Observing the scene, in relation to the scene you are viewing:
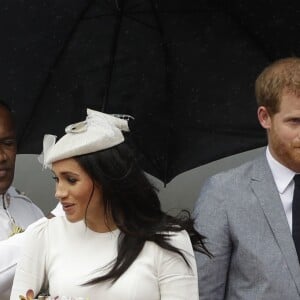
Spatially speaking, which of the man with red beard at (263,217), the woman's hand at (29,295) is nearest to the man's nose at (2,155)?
the man with red beard at (263,217)

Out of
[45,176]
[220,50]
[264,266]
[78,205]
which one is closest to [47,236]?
[78,205]

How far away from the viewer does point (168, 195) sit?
5473 mm

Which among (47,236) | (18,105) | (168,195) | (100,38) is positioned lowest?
(168,195)

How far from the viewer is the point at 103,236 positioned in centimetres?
290

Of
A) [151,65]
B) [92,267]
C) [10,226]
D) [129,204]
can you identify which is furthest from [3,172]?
[92,267]

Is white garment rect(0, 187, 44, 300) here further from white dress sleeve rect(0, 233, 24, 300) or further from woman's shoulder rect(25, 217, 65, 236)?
woman's shoulder rect(25, 217, 65, 236)

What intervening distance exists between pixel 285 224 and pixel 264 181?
0.18 meters

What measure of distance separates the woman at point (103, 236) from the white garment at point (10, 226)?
38 cm

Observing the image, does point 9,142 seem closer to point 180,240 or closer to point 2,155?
point 2,155

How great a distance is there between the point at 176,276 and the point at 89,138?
20.3 inches

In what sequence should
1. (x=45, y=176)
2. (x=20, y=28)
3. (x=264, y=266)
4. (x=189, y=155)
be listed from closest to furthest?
(x=264, y=266) → (x=20, y=28) → (x=189, y=155) → (x=45, y=176)

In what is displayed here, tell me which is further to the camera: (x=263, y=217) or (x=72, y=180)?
(x=263, y=217)

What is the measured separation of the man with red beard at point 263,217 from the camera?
317 cm

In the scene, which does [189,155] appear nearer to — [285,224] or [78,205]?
[285,224]
